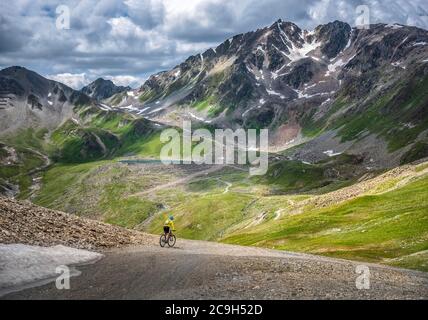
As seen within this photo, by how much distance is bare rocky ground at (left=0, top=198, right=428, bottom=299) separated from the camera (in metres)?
28.7

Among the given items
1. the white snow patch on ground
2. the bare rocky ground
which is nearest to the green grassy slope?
the bare rocky ground

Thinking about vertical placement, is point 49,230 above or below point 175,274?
above

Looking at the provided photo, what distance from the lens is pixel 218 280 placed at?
32469 millimetres

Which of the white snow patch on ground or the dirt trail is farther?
the white snow patch on ground

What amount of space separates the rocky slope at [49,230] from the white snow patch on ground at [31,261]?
7.14 ft

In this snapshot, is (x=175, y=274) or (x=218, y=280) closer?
(x=218, y=280)

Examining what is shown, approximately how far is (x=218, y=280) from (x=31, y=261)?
12924 mm

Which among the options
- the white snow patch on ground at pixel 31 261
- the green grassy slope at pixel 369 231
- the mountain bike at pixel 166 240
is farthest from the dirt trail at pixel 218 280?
the green grassy slope at pixel 369 231

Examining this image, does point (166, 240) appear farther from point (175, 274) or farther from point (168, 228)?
point (175, 274)

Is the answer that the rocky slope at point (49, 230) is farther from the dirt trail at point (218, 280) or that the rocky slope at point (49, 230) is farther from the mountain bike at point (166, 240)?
the dirt trail at point (218, 280)

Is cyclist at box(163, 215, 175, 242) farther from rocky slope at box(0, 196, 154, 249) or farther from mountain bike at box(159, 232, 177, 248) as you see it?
rocky slope at box(0, 196, 154, 249)

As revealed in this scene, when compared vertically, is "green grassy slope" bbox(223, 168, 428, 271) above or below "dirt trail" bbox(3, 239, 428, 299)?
above

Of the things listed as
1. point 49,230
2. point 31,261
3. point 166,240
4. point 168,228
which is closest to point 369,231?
point 168,228

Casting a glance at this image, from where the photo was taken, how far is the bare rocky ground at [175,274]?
28.7 meters
